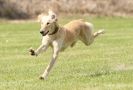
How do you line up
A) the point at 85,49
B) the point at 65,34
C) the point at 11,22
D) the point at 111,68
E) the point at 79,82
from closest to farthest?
the point at 79,82 < the point at 65,34 < the point at 111,68 < the point at 85,49 < the point at 11,22

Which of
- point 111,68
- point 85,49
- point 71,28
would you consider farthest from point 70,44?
point 85,49

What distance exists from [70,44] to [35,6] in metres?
31.6

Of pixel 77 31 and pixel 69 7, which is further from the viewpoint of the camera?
pixel 69 7

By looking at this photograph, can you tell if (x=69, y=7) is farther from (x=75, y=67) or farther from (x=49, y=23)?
(x=49, y=23)

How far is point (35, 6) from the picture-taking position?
149 feet

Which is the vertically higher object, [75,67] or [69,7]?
[75,67]

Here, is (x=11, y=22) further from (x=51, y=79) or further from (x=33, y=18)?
(x=51, y=79)

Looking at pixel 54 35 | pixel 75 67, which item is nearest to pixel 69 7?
pixel 75 67

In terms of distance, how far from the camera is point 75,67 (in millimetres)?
15312

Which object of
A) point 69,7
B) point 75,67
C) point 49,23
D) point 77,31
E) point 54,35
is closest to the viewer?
point 49,23

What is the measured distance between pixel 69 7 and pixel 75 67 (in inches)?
1188

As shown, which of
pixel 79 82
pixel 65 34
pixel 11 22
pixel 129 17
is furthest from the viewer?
pixel 129 17

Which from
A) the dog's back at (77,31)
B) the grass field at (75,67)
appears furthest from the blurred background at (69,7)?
the dog's back at (77,31)

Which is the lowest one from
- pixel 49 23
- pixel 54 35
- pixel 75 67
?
pixel 75 67
